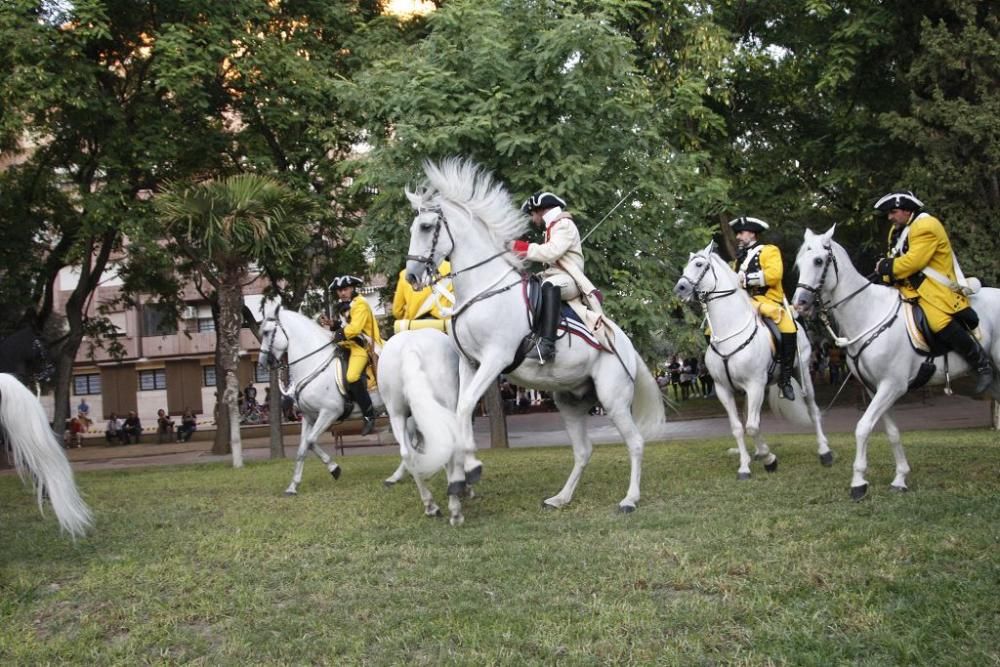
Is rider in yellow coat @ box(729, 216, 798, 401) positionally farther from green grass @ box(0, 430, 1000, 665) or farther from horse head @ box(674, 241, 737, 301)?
green grass @ box(0, 430, 1000, 665)

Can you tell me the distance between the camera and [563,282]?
10.9 metres

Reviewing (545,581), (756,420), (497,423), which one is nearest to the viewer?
(545,581)

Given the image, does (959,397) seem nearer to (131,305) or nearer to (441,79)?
(441,79)

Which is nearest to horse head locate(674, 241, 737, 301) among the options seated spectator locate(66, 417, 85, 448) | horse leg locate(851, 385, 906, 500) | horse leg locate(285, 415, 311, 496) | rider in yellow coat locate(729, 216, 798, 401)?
rider in yellow coat locate(729, 216, 798, 401)

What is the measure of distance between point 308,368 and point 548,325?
5933mm

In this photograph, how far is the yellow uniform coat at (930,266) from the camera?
414 inches

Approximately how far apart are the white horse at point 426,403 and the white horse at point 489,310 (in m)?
0.28

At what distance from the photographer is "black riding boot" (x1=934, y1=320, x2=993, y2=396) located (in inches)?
412

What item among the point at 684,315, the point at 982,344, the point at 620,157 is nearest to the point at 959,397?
the point at 684,315

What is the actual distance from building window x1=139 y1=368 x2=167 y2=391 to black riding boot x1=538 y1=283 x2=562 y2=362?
201 feet

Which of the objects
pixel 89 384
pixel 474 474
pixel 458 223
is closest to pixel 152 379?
pixel 89 384

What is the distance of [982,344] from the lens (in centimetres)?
1073

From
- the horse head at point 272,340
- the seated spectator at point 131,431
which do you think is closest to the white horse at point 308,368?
the horse head at point 272,340

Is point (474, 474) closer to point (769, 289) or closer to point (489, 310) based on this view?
point (489, 310)
